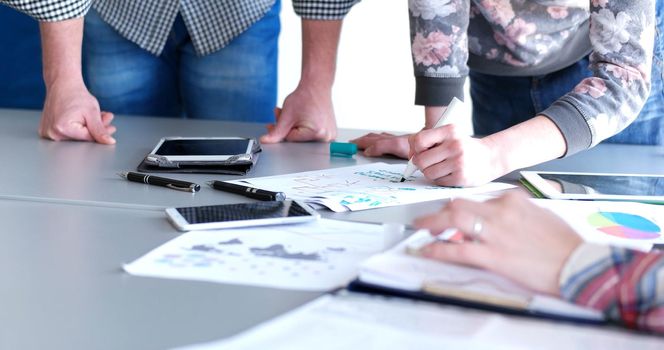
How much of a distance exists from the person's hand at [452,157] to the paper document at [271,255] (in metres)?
0.24

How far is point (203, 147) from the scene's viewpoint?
1429 millimetres

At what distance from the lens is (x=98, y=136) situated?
1.58 m

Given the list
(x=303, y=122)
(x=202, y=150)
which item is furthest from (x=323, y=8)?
(x=202, y=150)

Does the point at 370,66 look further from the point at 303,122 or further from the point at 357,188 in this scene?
the point at 357,188

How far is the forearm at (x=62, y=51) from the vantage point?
5.60 ft

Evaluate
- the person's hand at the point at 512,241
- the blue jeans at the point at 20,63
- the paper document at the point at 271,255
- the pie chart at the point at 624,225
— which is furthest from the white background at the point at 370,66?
the person's hand at the point at 512,241

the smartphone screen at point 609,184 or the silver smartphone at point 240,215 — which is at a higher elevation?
the silver smartphone at point 240,215

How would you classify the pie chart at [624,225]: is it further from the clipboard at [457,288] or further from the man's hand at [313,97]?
the man's hand at [313,97]

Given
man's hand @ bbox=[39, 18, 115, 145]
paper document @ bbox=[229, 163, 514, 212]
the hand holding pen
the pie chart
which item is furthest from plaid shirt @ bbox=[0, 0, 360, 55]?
the pie chart

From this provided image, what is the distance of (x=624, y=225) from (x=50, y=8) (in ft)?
3.72

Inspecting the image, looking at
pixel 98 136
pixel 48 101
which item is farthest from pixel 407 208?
pixel 48 101

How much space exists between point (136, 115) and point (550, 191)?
1134mm

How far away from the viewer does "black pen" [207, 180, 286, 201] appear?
1128mm

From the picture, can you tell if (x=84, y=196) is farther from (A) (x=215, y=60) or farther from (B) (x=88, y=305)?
(A) (x=215, y=60)
